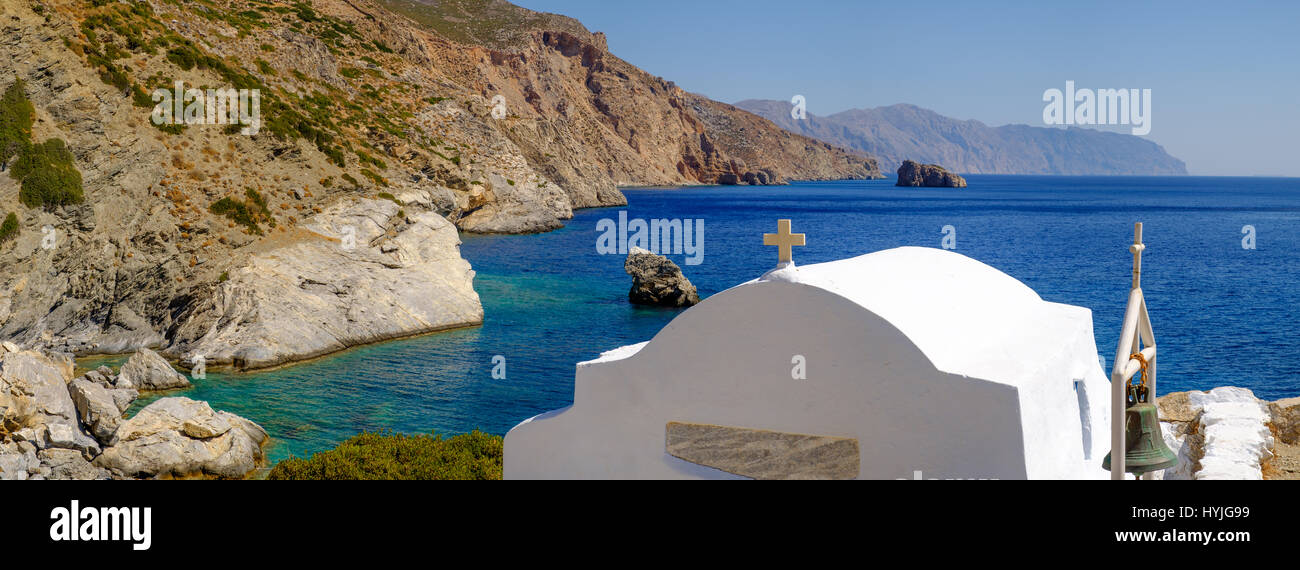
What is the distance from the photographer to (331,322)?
33.0 metres

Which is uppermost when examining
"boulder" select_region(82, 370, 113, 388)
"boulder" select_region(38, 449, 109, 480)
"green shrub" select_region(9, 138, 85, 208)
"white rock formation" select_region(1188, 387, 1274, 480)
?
"green shrub" select_region(9, 138, 85, 208)

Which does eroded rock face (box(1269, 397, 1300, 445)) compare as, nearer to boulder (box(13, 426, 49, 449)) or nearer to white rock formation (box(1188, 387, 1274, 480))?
white rock formation (box(1188, 387, 1274, 480))

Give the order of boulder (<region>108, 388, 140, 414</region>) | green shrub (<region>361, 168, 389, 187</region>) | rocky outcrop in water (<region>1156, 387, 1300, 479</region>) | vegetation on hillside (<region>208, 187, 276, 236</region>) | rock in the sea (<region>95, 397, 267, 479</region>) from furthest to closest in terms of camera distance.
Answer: green shrub (<region>361, 168, 389, 187</region>)
vegetation on hillside (<region>208, 187, 276, 236</region>)
boulder (<region>108, 388, 140, 414</region>)
rock in the sea (<region>95, 397, 267, 479</region>)
rocky outcrop in water (<region>1156, 387, 1300, 479</region>)

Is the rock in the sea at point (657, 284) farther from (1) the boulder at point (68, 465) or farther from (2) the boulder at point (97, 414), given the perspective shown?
(1) the boulder at point (68, 465)

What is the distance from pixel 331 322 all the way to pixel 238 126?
13373mm

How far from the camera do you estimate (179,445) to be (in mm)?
19406

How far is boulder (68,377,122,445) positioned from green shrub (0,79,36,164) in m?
17.8

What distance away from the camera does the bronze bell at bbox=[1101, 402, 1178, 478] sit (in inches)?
321

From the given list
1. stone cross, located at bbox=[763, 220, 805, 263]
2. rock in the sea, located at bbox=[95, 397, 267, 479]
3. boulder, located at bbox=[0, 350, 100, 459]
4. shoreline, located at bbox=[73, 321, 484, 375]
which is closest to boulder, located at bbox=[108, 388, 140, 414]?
boulder, located at bbox=[0, 350, 100, 459]

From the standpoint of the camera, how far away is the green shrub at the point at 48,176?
3203cm

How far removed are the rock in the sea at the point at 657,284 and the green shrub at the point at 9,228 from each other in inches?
1047

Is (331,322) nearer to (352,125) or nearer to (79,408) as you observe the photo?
(79,408)
